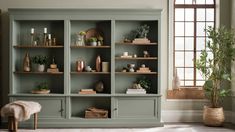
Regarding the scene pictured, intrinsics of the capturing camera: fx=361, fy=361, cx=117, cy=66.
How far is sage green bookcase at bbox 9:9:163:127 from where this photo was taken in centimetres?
717

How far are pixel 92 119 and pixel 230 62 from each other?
3.16 meters

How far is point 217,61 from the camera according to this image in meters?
7.29

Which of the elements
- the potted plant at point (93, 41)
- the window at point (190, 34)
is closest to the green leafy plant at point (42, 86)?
the potted plant at point (93, 41)

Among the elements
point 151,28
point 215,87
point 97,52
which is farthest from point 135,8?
point 215,87

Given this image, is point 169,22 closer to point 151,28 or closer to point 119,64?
point 151,28

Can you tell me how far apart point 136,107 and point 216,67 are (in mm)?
1847

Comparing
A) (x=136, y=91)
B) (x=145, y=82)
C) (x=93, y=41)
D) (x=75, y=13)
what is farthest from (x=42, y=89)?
(x=145, y=82)

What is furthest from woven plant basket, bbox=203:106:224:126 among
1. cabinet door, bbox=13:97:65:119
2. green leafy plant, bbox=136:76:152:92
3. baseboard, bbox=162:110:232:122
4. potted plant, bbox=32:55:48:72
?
potted plant, bbox=32:55:48:72

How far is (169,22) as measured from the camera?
25.5 feet

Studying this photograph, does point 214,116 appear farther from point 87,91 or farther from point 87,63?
point 87,63

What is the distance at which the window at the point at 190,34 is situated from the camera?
316 inches

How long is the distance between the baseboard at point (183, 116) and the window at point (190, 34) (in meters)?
0.62

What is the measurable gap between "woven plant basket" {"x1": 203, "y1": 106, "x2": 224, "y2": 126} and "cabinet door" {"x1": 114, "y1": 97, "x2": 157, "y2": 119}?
3.51 feet

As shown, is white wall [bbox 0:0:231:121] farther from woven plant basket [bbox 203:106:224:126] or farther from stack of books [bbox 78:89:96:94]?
stack of books [bbox 78:89:96:94]
